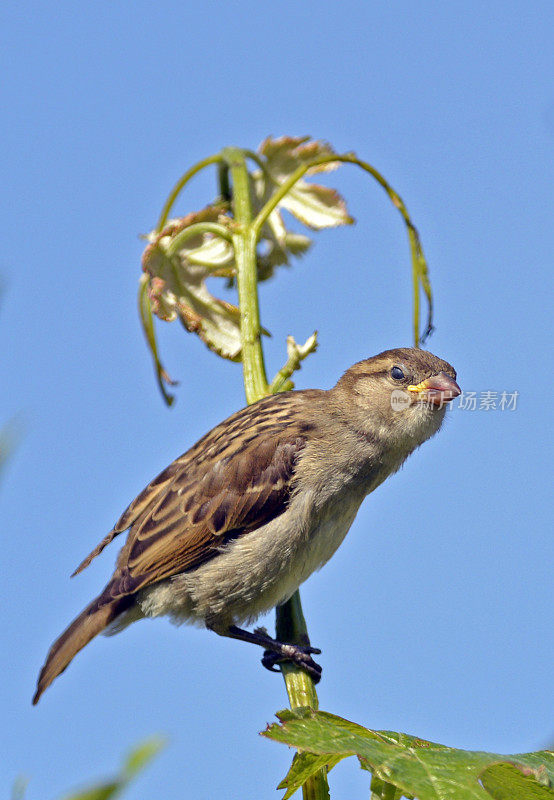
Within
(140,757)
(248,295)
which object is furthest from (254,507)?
(140,757)

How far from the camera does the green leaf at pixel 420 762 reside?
5.32 ft

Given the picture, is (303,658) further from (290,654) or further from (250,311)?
(250,311)

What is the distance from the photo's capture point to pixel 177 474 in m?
3.91

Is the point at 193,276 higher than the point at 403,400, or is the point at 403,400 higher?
the point at 193,276

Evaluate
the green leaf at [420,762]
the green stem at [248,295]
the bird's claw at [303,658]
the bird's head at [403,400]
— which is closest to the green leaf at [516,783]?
the green leaf at [420,762]

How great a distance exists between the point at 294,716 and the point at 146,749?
1369 millimetres

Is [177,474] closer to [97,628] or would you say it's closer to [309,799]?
[97,628]

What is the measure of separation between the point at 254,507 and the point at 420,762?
2032 millimetres

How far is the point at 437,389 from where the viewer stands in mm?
3787

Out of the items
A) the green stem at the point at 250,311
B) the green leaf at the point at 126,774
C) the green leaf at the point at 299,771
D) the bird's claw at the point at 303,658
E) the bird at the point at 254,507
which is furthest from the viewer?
the bird at the point at 254,507

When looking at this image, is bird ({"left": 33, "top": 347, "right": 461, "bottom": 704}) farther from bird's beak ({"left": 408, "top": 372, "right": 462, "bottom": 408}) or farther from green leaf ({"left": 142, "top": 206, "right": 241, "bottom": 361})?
green leaf ({"left": 142, "top": 206, "right": 241, "bottom": 361})

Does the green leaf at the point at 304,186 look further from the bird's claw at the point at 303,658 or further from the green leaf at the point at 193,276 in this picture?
the bird's claw at the point at 303,658

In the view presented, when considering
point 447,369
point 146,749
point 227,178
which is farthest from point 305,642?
point 146,749

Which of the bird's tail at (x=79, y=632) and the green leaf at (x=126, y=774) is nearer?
the green leaf at (x=126, y=774)
